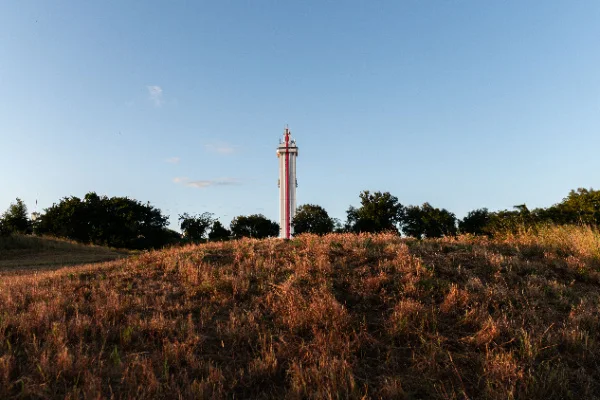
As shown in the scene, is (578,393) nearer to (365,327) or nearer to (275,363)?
(365,327)

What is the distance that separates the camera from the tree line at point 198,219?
138 feet

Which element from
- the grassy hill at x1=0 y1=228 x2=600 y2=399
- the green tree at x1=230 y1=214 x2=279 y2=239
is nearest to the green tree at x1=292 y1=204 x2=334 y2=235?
the green tree at x1=230 y1=214 x2=279 y2=239

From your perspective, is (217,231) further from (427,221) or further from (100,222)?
(427,221)

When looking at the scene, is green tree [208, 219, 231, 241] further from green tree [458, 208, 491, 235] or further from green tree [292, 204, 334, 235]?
green tree [458, 208, 491, 235]

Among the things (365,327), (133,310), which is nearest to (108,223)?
(133,310)

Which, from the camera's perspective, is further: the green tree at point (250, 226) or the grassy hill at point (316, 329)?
the green tree at point (250, 226)

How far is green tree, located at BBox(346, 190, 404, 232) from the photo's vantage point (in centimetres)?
5606

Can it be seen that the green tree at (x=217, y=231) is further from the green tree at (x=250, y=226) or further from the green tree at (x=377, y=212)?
the green tree at (x=377, y=212)

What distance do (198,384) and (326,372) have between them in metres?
1.64

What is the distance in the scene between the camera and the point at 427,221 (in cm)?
5834

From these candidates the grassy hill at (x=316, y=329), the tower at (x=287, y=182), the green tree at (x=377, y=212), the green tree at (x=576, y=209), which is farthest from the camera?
the green tree at (x=377, y=212)

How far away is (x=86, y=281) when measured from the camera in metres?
9.65

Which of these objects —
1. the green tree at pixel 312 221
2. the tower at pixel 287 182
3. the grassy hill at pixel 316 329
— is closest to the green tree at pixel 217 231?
the green tree at pixel 312 221

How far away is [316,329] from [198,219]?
5825 cm
